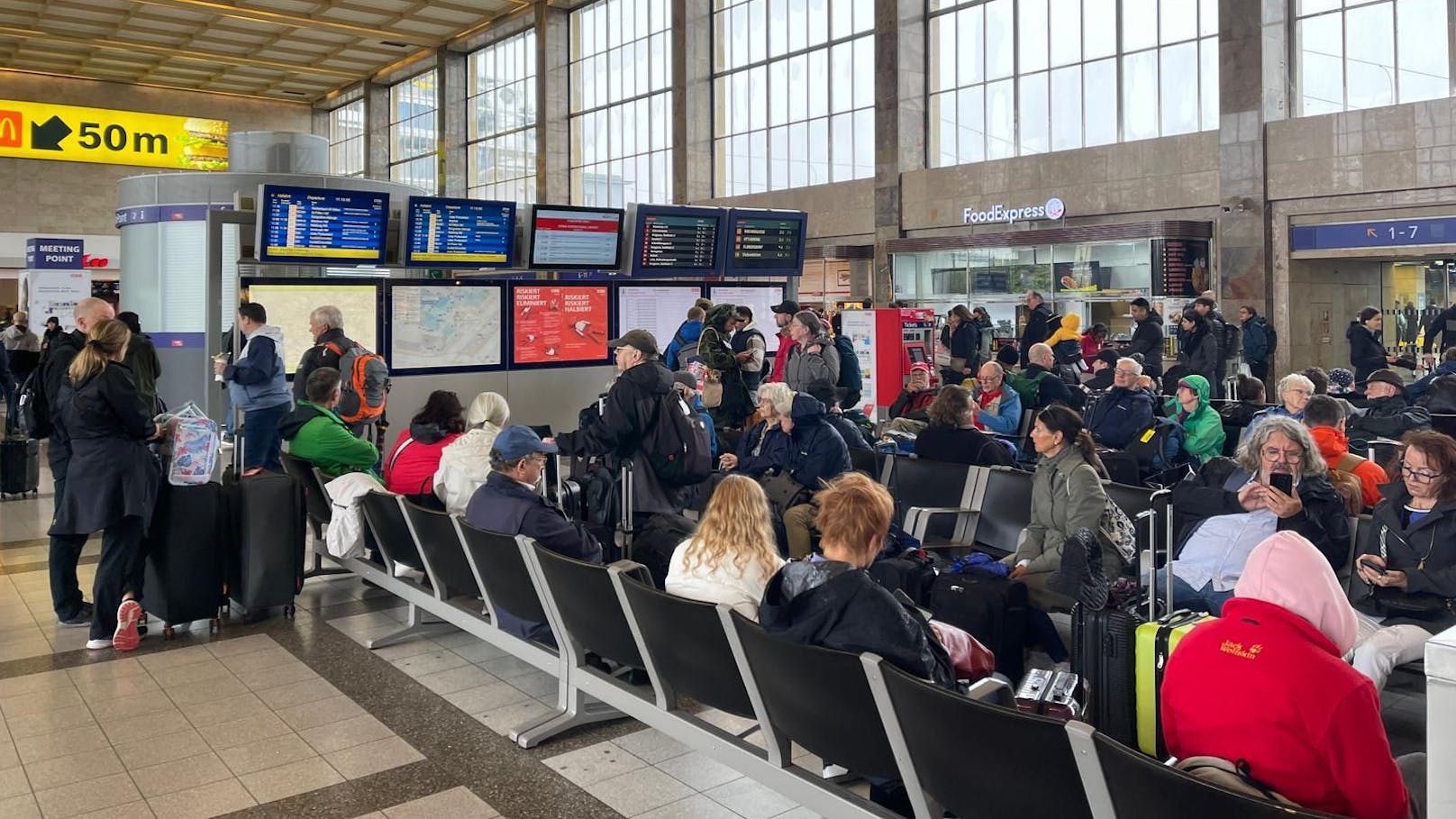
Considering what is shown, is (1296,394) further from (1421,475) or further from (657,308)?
(657,308)

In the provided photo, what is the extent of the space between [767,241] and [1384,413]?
6658 millimetres

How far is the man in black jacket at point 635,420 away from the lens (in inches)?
247

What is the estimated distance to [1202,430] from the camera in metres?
7.46

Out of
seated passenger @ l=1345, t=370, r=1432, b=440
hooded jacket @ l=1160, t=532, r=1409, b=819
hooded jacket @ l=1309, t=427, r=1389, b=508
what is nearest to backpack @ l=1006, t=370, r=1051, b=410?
seated passenger @ l=1345, t=370, r=1432, b=440

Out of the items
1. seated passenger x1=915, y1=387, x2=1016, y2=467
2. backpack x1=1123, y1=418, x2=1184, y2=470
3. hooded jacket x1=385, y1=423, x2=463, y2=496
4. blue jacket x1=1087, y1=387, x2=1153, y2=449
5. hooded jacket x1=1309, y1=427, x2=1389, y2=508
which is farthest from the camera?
blue jacket x1=1087, y1=387, x2=1153, y2=449

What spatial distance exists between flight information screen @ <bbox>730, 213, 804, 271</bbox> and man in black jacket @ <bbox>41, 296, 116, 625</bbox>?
22.9 feet

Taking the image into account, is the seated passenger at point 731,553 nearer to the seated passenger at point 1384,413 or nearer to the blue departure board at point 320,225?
the seated passenger at point 1384,413

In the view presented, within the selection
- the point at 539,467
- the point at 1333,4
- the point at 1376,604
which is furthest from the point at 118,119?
the point at 1376,604

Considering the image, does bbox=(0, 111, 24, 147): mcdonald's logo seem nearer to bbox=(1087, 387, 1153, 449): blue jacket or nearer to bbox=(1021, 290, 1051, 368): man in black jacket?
bbox=(1021, 290, 1051, 368): man in black jacket

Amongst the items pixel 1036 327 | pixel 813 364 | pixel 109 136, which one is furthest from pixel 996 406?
pixel 109 136

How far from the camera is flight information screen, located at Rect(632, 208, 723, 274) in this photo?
458 inches

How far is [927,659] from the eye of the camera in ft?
10.0

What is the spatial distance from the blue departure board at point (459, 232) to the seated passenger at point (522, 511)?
5.57m

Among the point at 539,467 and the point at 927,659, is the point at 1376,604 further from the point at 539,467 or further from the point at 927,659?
the point at 539,467
